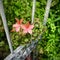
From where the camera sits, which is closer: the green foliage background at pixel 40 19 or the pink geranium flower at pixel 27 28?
the pink geranium flower at pixel 27 28

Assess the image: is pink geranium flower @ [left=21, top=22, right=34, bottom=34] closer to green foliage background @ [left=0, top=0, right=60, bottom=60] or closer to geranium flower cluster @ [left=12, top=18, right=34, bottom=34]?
geranium flower cluster @ [left=12, top=18, right=34, bottom=34]

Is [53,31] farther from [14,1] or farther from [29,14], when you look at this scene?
[14,1]

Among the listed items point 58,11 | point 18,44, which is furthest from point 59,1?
point 18,44

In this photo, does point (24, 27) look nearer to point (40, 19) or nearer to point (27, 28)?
point (27, 28)

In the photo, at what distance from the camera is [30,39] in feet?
6.02

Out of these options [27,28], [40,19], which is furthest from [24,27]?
[40,19]

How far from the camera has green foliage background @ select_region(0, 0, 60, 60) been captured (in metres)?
1.88

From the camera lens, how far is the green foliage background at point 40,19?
73.9 inches

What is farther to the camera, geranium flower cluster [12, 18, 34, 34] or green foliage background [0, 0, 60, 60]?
green foliage background [0, 0, 60, 60]

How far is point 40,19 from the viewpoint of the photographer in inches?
76.5

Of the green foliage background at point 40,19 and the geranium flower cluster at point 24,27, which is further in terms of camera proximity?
the green foliage background at point 40,19

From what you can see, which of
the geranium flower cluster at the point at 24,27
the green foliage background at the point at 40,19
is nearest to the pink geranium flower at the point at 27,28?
the geranium flower cluster at the point at 24,27

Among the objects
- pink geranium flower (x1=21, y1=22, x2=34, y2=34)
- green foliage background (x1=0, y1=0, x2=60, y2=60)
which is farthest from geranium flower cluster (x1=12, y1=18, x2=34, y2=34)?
green foliage background (x1=0, y1=0, x2=60, y2=60)

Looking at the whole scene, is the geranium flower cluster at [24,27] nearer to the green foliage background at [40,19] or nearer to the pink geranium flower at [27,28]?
the pink geranium flower at [27,28]
